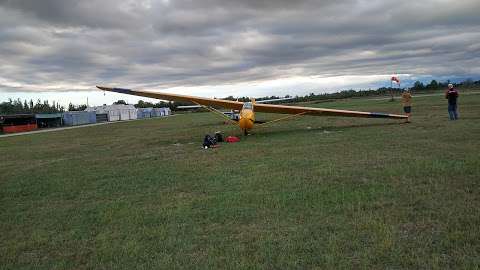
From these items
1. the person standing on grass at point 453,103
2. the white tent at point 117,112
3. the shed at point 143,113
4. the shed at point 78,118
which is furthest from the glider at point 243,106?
the shed at point 143,113

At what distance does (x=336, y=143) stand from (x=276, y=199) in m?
6.75

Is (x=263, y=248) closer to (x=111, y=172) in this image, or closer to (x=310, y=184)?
(x=310, y=184)

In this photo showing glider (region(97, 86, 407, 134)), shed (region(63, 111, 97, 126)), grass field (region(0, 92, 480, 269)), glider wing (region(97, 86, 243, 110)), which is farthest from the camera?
shed (region(63, 111, 97, 126))

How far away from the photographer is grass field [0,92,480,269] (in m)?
3.98

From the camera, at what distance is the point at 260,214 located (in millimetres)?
5312

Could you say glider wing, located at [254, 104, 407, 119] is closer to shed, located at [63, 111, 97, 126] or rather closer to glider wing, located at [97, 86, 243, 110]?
glider wing, located at [97, 86, 243, 110]

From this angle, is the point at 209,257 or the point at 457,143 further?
the point at 457,143

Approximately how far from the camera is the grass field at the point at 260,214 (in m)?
3.98

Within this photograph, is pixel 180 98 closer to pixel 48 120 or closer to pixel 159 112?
pixel 48 120

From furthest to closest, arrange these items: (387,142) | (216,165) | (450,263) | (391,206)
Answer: (387,142)
(216,165)
(391,206)
(450,263)

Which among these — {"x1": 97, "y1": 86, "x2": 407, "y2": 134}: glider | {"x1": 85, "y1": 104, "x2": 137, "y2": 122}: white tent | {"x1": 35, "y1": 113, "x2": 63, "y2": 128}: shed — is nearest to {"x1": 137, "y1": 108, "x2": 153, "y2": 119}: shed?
{"x1": 85, "y1": 104, "x2": 137, "y2": 122}: white tent

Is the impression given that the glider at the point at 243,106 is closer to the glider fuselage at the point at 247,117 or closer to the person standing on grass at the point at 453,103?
the glider fuselage at the point at 247,117

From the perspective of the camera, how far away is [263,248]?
4.17m

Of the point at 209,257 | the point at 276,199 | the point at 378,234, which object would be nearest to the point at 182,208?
the point at 276,199
